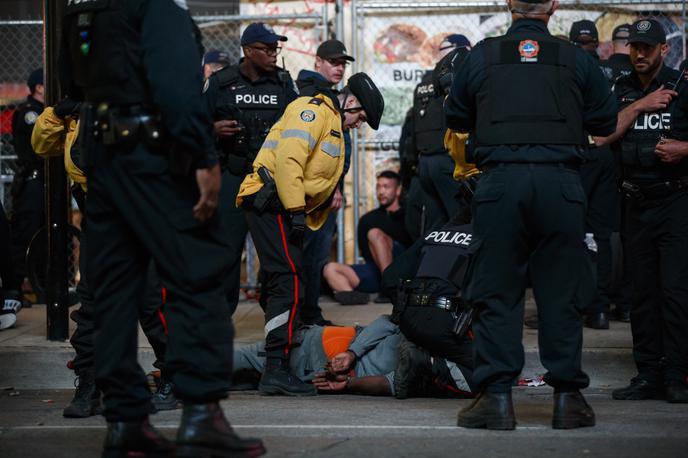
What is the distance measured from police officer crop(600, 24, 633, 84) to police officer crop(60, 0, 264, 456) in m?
5.00

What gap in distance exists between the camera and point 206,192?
4727 millimetres

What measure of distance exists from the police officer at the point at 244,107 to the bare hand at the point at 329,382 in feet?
3.01

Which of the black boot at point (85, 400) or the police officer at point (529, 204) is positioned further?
the black boot at point (85, 400)

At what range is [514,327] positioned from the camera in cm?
576

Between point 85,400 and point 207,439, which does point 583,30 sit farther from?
point 207,439

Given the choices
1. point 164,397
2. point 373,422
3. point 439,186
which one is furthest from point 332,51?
point 373,422

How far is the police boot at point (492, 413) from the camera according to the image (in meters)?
5.69

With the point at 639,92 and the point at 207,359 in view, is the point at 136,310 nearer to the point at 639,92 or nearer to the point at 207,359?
the point at 207,359

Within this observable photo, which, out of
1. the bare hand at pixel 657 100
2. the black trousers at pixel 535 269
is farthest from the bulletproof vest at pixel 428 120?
the black trousers at pixel 535 269

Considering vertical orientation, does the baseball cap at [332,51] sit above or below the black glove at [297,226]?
above

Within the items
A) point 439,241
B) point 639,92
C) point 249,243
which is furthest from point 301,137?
point 249,243

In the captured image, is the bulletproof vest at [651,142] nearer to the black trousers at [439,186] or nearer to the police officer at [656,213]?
the police officer at [656,213]

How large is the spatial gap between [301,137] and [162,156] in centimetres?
253

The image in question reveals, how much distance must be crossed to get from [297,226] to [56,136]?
156cm
